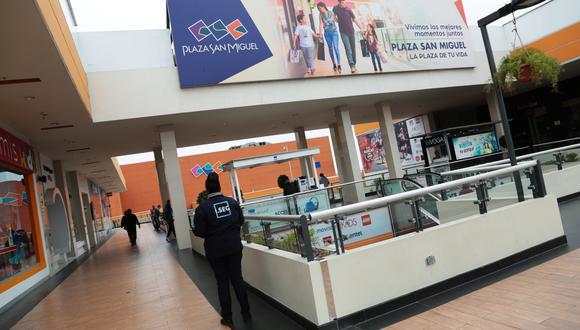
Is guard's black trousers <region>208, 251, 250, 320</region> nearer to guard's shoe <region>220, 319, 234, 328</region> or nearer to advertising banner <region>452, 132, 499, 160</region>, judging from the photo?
guard's shoe <region>220, 319, 234, 328</region>

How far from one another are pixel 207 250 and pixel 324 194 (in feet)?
24.4

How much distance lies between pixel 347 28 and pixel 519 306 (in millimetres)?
11207

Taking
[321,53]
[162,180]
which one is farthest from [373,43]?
[162,180]

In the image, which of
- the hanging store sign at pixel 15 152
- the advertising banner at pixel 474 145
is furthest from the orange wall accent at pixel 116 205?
the advertising banner at pixel 474 145

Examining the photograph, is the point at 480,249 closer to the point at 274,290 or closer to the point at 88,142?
the point at 274,290

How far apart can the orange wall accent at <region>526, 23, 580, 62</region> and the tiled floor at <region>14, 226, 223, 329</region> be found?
45.3 ft

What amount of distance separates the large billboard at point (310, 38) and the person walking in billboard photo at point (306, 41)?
1.2 inches

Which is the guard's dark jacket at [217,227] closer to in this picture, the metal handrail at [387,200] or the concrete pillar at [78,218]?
the metal handrail at [387,200]

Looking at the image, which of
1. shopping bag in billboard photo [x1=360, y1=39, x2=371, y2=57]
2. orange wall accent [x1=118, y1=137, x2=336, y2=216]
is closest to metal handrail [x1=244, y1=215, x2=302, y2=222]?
shopping bag in billboard photo [x1=360, y1=39, x2=371, y2=57]

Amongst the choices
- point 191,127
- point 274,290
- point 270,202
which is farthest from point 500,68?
point 191,127

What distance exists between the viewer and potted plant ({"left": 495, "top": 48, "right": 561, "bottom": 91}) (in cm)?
477

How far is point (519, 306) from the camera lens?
3512mm

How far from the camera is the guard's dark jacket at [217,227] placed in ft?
13.8

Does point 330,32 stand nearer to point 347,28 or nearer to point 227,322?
point 347,28
